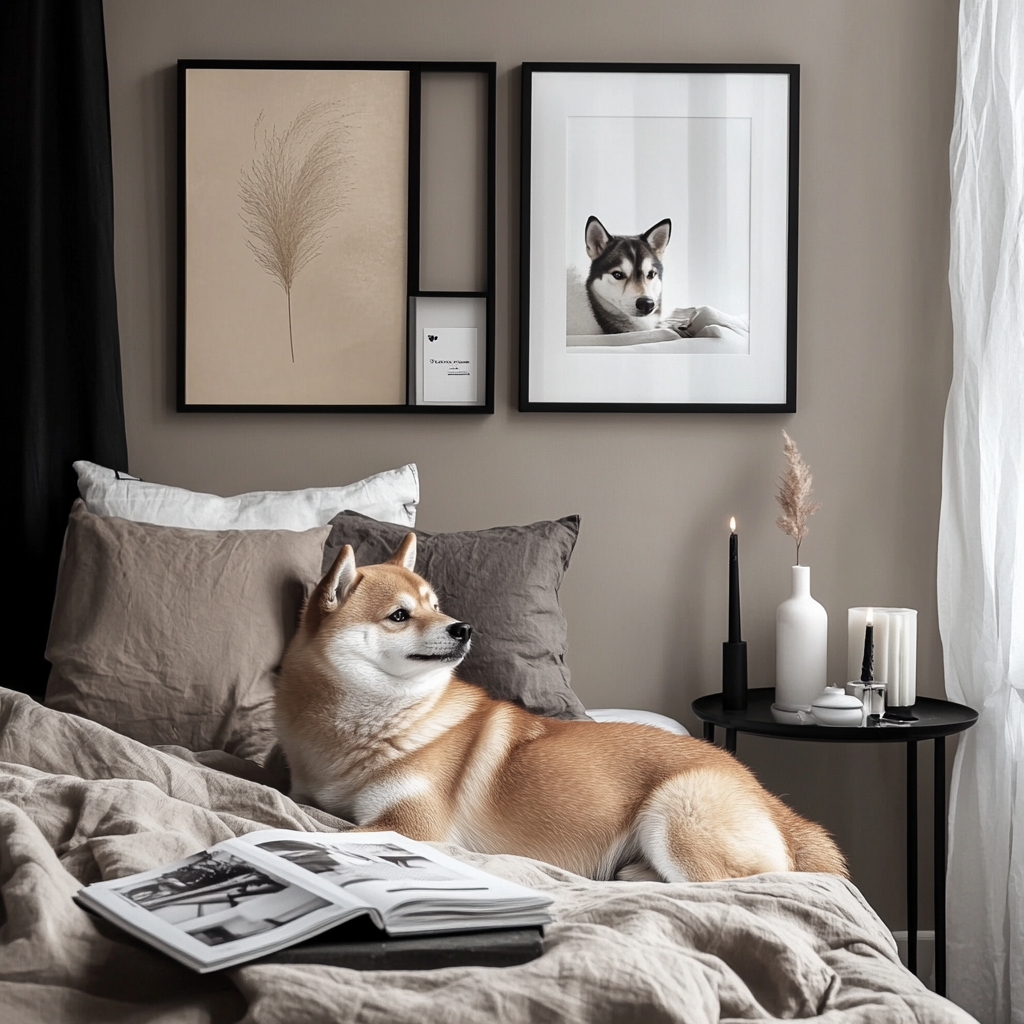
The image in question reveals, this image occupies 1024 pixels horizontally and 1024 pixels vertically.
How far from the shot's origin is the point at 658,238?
A: 8.02ft

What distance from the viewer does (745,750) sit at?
8.04ft

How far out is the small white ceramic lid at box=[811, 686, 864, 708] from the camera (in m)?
2.03

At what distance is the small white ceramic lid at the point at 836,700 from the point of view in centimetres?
203

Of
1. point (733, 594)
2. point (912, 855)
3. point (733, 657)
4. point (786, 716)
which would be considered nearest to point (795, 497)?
point (733, 594)

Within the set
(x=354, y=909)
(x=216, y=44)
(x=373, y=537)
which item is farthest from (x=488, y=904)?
(x=216, y=44)

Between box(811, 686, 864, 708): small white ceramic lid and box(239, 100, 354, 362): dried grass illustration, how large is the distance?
5.05 ft

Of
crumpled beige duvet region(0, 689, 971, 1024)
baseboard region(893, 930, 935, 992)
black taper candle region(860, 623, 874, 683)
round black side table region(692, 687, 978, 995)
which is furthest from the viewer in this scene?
baseboard region(893, 930, 935, 992)

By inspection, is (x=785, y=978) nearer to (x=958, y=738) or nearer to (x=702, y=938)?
(x=702, y=938)

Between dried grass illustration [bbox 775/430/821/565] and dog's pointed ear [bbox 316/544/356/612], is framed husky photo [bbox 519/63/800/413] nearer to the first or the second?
dried grass illustration [bbox 775/430/821/565]

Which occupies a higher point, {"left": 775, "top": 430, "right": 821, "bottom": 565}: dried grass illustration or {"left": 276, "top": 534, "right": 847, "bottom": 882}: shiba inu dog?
{"left": 775, "top": 430, "right": 821, "bottom": 565}: dried grass illustration

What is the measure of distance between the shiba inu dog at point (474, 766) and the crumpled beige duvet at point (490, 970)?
0.45 feet

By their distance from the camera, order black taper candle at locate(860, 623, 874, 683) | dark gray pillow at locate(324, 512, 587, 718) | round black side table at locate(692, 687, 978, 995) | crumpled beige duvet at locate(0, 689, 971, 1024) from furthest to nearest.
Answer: black taper candle at locate(860, 623, 874, 683)
round black side table at locate(692, 687, 978, 995)
dark gray pillow at locate(324, 512, 587, 718)
crumpled beige duvet at locate(0, 689, 971, 1024)

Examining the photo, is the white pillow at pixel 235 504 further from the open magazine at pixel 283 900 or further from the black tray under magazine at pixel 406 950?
the black tray under magazine at pixel 406 950

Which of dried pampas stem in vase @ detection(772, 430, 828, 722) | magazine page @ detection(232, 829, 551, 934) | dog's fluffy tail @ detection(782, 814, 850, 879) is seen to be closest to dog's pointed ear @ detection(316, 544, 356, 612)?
magazine page @ detection(232, 829, 551, 934)
